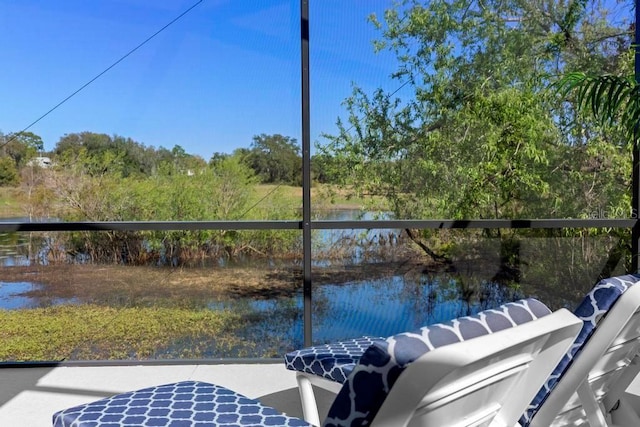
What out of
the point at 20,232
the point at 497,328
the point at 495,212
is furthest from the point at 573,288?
the point at 20,232

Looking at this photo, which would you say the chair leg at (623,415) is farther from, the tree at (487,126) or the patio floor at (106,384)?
the tree at (487,126)

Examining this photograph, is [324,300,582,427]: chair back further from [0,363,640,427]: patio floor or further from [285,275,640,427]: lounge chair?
[0,363,640,427]: patio floor

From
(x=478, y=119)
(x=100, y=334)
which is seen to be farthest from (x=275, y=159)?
(x=100, y=334)

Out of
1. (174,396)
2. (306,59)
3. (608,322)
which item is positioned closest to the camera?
(608,322)

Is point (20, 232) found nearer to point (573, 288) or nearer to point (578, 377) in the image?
point (578, 377)

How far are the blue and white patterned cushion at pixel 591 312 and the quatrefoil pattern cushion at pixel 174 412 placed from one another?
78 centimetres

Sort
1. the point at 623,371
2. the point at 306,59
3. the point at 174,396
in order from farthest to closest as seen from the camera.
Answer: the point at 306,59
the point at 623,371
the point at 174,396

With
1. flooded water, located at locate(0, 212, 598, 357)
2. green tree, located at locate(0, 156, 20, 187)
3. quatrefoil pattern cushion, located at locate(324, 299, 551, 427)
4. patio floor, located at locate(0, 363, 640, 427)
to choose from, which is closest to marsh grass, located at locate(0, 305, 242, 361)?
flooded water, located at locate(0, 212, 598, 357)

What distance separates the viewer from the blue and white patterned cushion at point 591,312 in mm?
1640

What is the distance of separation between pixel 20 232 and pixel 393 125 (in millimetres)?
2622

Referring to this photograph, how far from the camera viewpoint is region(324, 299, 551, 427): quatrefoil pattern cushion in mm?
982

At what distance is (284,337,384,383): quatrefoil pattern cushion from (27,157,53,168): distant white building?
2361 millimetres

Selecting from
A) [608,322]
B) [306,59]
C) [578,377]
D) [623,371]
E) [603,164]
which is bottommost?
[623,371]

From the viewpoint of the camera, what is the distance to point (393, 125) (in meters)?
3.76
